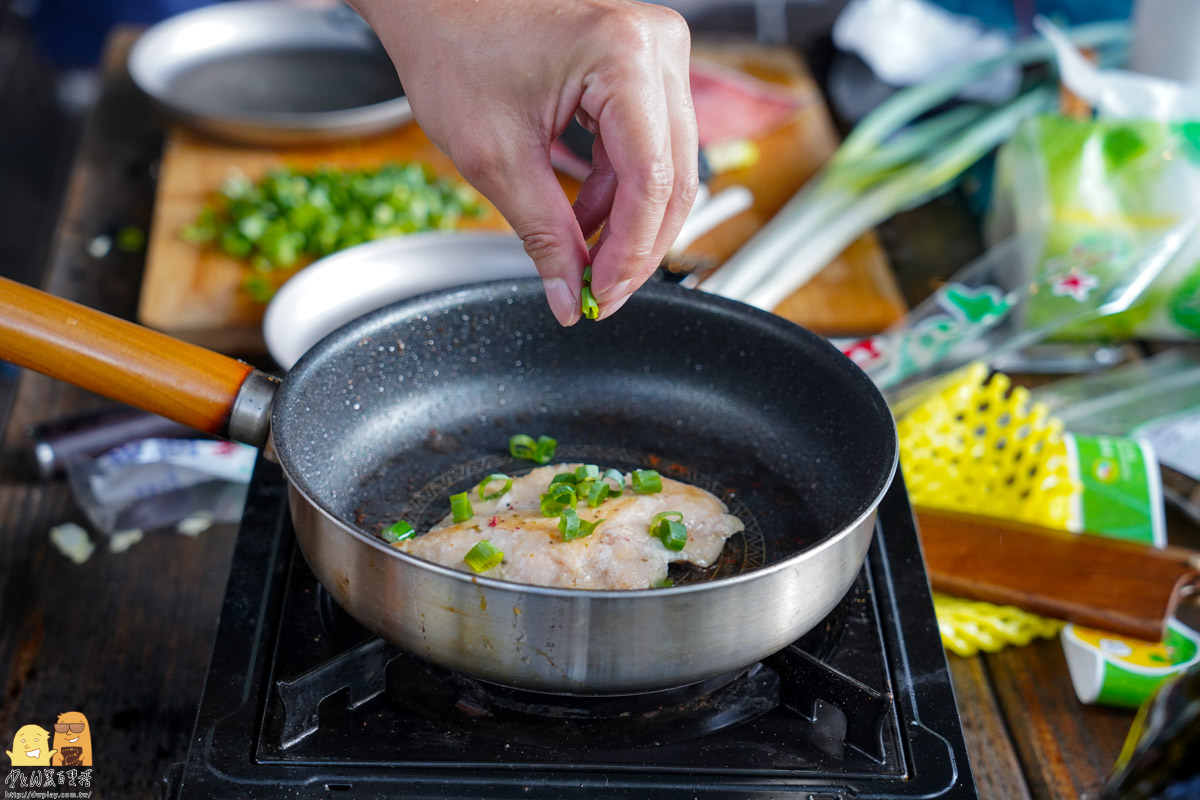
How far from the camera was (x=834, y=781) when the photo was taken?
0.80 meters

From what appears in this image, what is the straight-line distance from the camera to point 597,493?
99 cm

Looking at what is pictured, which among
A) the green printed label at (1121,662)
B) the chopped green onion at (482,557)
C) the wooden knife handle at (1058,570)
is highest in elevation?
the chopped green onion at (482,557)

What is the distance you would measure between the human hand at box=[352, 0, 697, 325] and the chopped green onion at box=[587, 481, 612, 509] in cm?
18

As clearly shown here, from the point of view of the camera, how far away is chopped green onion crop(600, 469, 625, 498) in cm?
102

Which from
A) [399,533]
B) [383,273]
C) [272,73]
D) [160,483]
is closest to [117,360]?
[399,533]

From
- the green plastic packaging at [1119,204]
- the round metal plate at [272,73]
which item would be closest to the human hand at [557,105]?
the green plastic packaging at [1119,204]

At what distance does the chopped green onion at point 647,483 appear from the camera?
3.35 feet

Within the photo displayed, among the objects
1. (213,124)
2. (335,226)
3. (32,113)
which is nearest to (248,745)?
(335,226)

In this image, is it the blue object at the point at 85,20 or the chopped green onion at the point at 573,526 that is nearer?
the chopped green onion at the point at 573,526

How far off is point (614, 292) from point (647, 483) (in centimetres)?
21

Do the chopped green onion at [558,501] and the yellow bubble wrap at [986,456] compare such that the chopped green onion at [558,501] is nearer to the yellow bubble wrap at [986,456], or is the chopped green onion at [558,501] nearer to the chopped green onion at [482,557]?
the chopped green onion at [482,557]

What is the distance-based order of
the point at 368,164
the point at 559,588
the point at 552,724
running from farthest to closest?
the point at 368,164 → the point at 552,724 → the point at 559,588

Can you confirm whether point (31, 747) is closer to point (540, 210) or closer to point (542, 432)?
point (542, 432)

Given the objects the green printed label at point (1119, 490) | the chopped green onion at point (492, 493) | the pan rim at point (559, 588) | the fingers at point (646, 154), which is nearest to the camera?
the pan rim at point (559, 588)
